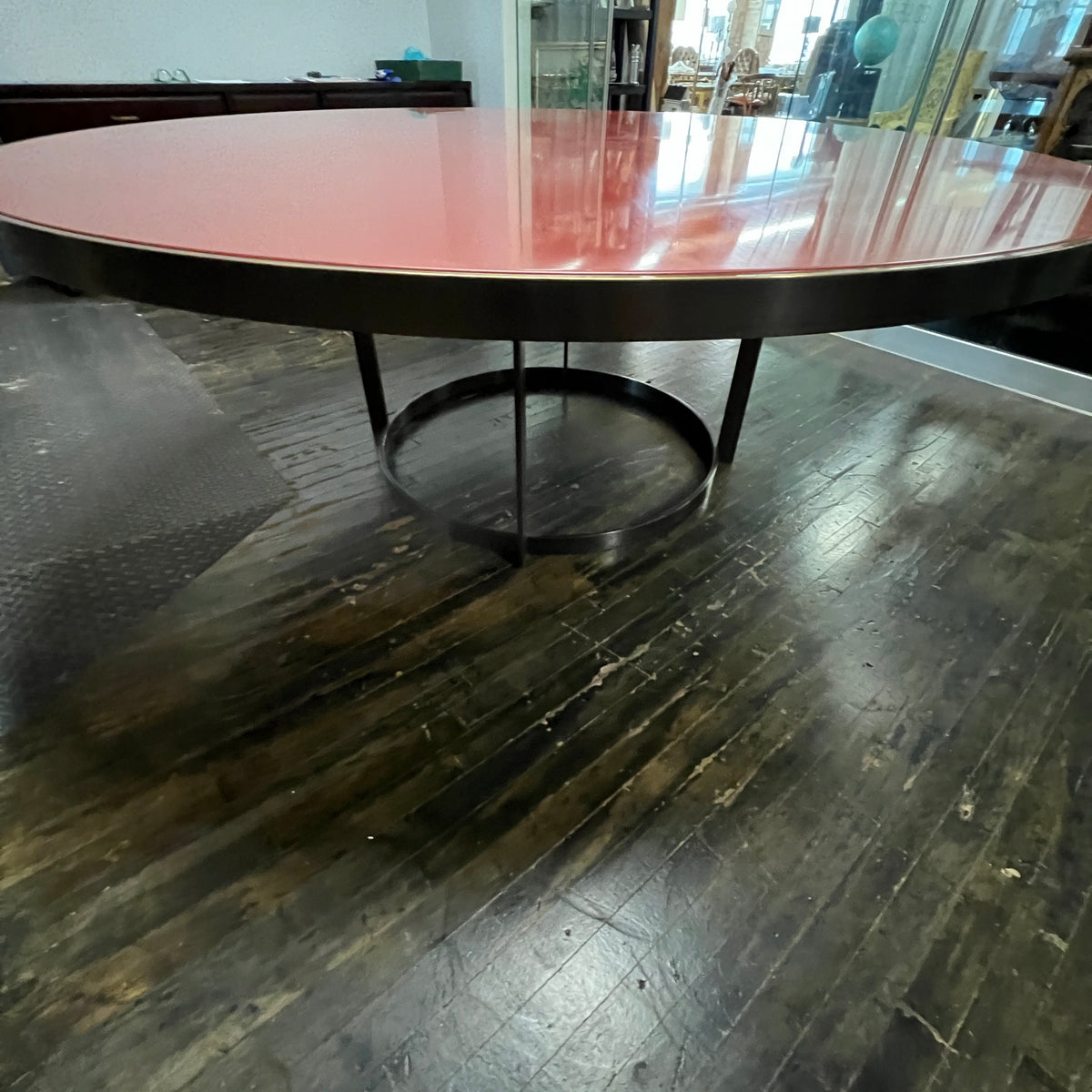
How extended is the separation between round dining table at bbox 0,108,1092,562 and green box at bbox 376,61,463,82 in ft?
9.04

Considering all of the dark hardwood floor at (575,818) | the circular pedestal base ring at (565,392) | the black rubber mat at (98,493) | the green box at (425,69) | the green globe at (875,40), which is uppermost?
the green globe at (875,40)

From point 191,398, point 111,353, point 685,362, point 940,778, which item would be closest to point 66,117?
point 111,353

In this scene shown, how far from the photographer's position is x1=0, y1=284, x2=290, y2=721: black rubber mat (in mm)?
1237

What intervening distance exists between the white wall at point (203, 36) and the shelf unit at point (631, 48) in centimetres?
80

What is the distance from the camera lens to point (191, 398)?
201 centimetres

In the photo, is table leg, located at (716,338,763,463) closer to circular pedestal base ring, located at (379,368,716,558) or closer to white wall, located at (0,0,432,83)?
circular pedestal base ring, located at (379,368,716,558)

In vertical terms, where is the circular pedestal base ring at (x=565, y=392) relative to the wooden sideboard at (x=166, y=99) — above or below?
below

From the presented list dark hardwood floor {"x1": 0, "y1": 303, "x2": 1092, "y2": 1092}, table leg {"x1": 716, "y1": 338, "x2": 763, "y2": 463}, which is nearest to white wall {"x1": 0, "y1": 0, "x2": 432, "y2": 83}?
dark hardwood floor {"x1": 0, "y1": 303, "x2": 1092, "y2": 1092}

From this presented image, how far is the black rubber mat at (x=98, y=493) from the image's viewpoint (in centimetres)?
124

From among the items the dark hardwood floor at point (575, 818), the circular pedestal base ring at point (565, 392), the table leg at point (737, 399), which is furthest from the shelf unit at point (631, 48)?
the dark hardwood floor at point (575, 818)

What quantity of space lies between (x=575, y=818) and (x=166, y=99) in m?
3.42

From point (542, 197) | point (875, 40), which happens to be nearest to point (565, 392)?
point (542, 197)

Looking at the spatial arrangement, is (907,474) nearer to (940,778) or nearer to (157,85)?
(940,778)

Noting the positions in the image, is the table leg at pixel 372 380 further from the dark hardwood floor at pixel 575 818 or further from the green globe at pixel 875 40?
the green globe at pixel 875 40
